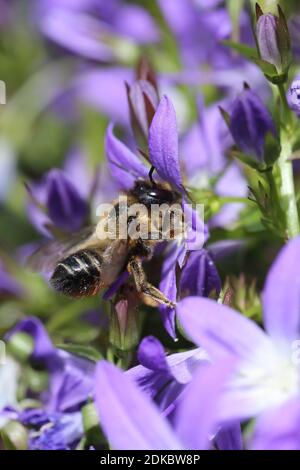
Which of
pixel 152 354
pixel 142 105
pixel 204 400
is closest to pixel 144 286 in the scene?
pixel 152 354

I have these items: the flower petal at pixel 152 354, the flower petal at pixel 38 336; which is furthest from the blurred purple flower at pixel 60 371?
the flower petal at pixel 152 354

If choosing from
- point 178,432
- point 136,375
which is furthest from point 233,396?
point 136,375

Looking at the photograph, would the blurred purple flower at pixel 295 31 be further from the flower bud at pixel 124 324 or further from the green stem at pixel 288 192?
the flower bud at pixel 124 324

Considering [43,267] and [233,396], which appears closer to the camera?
[233,396]

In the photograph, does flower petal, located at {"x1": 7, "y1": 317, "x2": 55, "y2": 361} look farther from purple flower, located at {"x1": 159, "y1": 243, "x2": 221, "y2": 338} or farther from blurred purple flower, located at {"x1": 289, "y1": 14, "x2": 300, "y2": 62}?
blurred purple flower, located at {"x1": 289, "y1": 14, "x2": 300, "y2": 62}

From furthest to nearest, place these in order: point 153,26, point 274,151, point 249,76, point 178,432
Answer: point 153,26 < point 249,76 < point 274,151 < point 178,432

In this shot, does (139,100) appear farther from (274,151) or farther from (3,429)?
(3,429)
